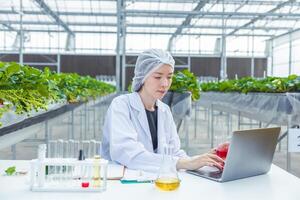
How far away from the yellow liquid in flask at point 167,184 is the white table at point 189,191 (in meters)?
0.02

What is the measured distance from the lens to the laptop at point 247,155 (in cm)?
160

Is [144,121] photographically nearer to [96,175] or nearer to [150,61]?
[150,61]

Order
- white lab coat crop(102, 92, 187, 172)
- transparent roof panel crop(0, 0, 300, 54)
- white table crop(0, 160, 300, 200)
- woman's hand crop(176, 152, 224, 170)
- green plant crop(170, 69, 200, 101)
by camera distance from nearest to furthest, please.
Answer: white table crop(0, 160, 300, 200), woman's hand crop(176, 152, 224, 170), white lab coat crop(102, 92, 187, 172), green plant crop(170, 69, 200, 101), transparent roof panel crop(0, 0, 300, 54)

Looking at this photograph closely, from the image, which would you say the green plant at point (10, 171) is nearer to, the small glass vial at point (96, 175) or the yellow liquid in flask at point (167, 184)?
the small glass vial at point (96, 175)

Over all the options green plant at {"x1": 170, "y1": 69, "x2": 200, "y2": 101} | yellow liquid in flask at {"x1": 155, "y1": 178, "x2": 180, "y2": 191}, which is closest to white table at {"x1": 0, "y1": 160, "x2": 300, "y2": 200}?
yellow liquid in flask at {"x1": 155, "y1": 178, "x2": 180, "y2": 191}

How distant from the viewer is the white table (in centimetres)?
142

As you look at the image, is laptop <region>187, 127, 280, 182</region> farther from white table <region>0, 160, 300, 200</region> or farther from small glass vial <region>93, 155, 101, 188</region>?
small glass vial <region>93, 155, 101, 188</region>

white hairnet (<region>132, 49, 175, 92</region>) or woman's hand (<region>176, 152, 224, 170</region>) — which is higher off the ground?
white hairnet (<region>132, 49, 175, 92</region>)

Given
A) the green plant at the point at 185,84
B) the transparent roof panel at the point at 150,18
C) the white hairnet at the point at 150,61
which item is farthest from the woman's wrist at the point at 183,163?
the transparent roof panel at the point at 150,18

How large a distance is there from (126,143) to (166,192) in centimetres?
58

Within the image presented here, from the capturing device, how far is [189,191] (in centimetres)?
152

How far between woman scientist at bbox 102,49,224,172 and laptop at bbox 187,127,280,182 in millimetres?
270

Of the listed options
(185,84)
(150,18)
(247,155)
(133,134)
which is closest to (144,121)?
(133,134)

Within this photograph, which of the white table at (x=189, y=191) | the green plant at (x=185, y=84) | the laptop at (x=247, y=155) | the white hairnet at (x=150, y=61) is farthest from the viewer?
the green plant at (x=185, y=84)
